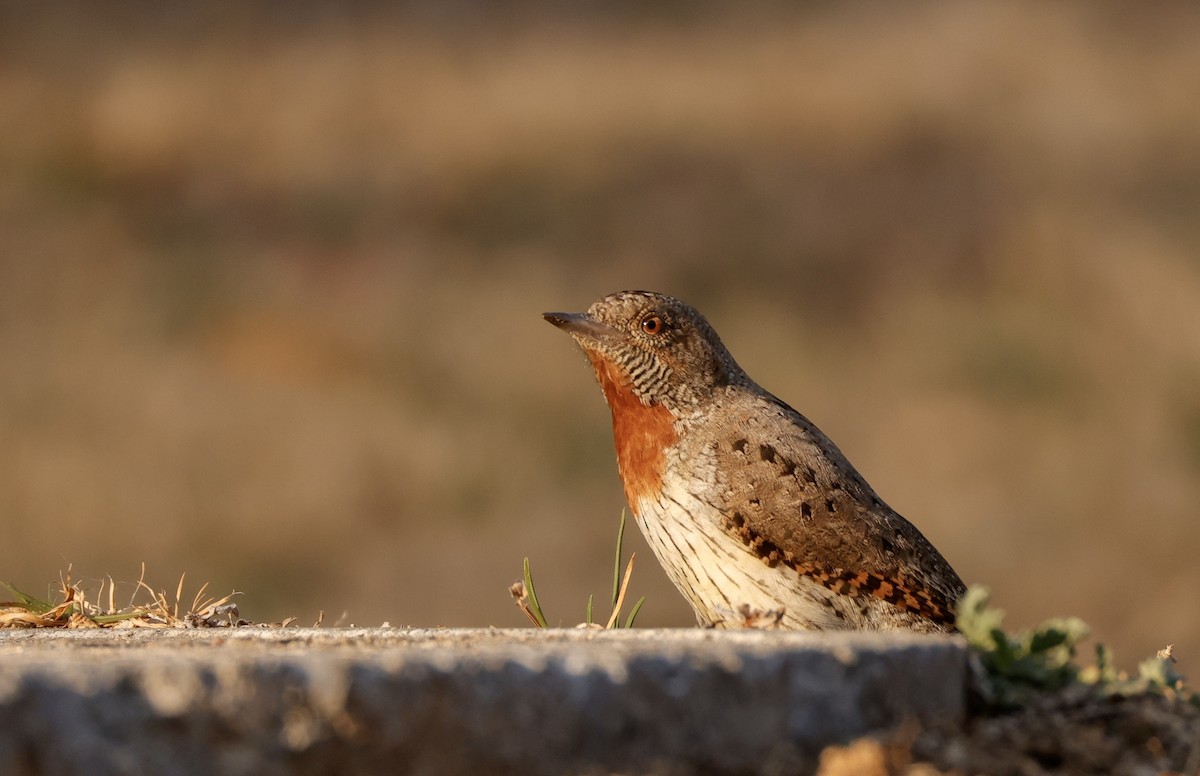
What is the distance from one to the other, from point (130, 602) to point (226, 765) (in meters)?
2.83

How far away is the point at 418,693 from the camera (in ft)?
7.55

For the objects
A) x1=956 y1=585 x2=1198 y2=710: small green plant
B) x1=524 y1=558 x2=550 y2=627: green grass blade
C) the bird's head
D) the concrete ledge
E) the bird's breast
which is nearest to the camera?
the concrete ledge

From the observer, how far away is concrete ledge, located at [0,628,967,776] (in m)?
2.20

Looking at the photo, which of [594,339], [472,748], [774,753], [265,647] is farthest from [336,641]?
[594,339]

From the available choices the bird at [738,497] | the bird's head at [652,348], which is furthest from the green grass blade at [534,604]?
the bird's head at [652,348]

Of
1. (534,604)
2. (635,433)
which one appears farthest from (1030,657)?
(635,433)

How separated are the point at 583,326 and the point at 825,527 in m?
1.36

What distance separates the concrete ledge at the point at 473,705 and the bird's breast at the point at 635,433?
251cm

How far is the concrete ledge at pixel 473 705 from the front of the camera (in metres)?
2.20

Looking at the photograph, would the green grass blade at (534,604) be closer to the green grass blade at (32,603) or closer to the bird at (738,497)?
the bird at (738,497)

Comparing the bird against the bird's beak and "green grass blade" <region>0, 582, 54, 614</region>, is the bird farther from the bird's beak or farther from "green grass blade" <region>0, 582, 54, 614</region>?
"green grass blade" <region>0, 582, 54, 614</region>

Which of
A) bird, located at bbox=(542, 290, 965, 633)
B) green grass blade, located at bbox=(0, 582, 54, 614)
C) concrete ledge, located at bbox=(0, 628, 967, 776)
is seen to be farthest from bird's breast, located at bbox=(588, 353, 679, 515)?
concrete ledge, located at bbox=(0, 628, 967, 776)

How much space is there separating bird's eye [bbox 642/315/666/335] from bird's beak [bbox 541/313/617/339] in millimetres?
126

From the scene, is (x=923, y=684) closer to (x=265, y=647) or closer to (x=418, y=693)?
(x=418, y=693)
